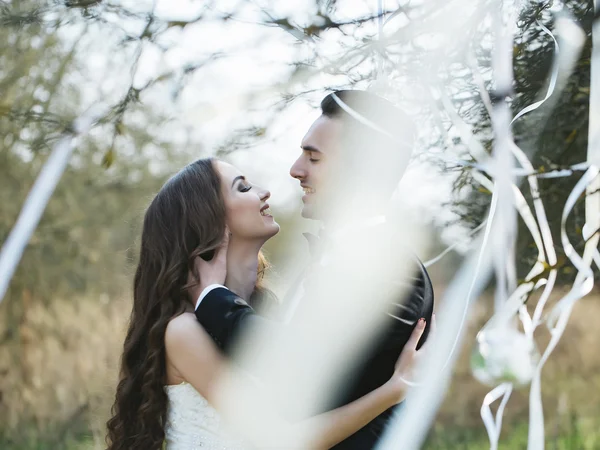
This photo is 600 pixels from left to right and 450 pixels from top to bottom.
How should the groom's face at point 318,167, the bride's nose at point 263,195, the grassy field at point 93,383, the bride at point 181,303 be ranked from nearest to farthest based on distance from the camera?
1. the groom's face at point 318,167
2. the bride at point 181,303
3. the bride's nose at point 263,195
4. the grassy field at point 93,383

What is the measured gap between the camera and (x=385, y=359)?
1.70 meters

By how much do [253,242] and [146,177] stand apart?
4.33m

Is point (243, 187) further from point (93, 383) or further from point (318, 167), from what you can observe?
point (93, 383)

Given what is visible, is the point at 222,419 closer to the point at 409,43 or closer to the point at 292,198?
the point at 409,43

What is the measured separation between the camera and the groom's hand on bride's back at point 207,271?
1.94 metres

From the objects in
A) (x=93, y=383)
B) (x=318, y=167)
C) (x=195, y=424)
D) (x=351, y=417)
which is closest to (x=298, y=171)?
(x=318, y=167)

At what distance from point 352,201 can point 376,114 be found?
0.22 meters

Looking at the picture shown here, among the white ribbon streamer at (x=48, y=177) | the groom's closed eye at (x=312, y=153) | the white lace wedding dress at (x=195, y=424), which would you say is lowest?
the white lace wedding dress at (x=195, y=424)

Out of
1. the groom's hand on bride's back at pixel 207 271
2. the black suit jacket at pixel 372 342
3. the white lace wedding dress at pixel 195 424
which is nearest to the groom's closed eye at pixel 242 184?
the groom's hand on bride's back at pixel 207 271

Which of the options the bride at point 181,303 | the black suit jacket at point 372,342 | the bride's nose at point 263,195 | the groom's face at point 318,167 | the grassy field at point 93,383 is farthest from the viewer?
the grassy field at point 93,383

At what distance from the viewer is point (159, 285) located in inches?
77.5

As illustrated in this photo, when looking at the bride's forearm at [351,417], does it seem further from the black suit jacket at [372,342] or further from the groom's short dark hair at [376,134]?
the groom's short dark hair at [376,134]

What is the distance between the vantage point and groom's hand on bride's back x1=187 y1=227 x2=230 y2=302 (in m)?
1.94

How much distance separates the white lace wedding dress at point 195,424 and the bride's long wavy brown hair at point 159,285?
0.05 m
